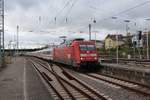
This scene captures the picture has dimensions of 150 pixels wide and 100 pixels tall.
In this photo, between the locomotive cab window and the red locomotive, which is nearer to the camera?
the red locomotive

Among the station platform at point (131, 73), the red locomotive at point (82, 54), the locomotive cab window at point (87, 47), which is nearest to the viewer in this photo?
the station platform at point (131, 73)

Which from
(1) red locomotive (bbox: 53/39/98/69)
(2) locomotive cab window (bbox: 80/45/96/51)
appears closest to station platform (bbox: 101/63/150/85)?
(1) red locomotive (bbox: 53/39/98/69)

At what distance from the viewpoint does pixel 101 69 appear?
29953mm

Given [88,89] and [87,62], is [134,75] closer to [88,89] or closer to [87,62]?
[88,89]

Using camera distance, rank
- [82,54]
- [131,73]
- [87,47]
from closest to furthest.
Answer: [131,73] → [82,54] → [87,47]

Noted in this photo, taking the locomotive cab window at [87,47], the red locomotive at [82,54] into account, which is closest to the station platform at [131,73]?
the red locomotive at [82,54]

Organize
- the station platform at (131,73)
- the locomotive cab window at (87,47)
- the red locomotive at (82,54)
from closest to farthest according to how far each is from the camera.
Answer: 1. the station platform at (131,73)
2. the red locomotive at (82,54)
3. the locomotive cab window at (87,47)

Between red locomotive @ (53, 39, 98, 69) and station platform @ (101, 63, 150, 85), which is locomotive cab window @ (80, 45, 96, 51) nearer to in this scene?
red locomotive @ (53, 39, 98, 69)

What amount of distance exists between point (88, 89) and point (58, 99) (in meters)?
3.09

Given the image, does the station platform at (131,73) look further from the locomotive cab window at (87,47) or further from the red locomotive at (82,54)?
the locomotive cab window at (87,47)

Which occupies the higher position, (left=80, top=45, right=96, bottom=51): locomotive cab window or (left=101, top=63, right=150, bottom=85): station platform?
(left=80, top=45, right=96, bottom=51): locomotive cab window

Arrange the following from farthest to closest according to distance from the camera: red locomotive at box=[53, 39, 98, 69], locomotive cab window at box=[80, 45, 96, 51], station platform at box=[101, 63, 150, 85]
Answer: locomotive cab window at box=[80, 45, 96, 51] < red locomotive at box=[53, 39, 98, 69] < station platform at box=[101, 63, 150, 85]

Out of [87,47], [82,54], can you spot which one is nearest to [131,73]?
[82,54]

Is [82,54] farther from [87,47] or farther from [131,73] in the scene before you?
[131,73]
